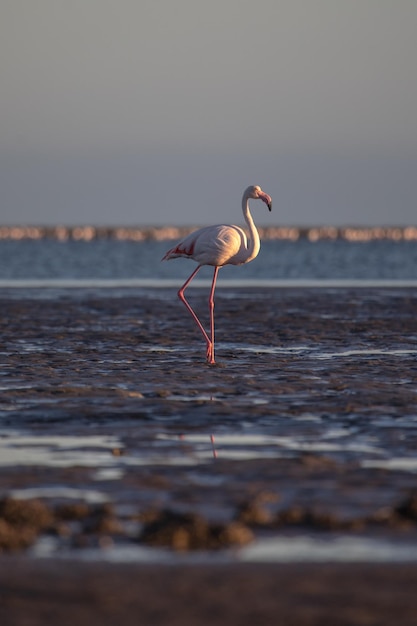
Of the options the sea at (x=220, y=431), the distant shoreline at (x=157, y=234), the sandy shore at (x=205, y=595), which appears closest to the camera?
the sandy shore at (x=205, y=595)

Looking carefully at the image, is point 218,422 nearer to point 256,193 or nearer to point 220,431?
point 220,431

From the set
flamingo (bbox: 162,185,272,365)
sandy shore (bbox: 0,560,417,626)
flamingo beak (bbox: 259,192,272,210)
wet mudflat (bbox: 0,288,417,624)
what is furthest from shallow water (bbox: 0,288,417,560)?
flamingo beak (bbox: 259,192,272,210)

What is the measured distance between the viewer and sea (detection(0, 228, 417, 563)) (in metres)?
7.02

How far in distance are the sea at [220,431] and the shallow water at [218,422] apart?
0.02 metres

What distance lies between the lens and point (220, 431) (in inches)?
416

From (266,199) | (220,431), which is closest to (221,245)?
(266,199)

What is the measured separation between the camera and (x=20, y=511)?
722 centimetres

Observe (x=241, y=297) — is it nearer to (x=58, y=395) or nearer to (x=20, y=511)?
(x=58, y=395)

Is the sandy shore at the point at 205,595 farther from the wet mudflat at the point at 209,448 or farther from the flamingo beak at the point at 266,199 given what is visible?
the flamingo beak at the point at 266,199

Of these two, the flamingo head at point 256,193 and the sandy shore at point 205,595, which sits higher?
the flamingo head at point 256,193

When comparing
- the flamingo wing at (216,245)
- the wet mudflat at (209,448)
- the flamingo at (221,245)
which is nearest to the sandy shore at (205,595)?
the wet mudflat at (209,448)

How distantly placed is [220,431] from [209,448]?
881 mm

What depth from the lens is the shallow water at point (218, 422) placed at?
782cm

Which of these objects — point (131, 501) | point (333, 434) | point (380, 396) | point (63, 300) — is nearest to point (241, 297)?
point (63, 300)
